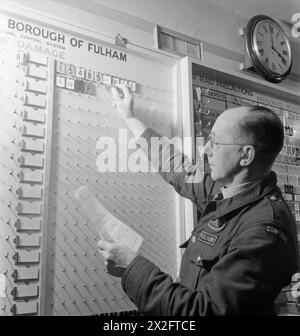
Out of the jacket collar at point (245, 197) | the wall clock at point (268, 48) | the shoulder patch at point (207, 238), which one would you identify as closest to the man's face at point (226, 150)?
the jacket collar at point (245, 197)

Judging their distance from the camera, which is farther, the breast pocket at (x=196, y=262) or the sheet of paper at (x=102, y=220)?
the sheet of paper at (x=102, y=220)

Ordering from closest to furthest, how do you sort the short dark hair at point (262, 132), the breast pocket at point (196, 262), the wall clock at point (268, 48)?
the breast pocket at point (196, 262) → the short dark hair at point (262, 132) → the wall clock at point (268, 48)

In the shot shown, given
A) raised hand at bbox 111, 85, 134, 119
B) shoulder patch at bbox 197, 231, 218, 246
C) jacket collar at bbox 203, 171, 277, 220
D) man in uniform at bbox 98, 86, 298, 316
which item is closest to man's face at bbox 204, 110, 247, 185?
man in uniform at bbox 98, 86, 298, 316

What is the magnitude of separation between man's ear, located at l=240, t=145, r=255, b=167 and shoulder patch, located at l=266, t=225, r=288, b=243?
29 centimetres

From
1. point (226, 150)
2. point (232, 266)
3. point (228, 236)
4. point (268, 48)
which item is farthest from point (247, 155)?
point (268, 48)

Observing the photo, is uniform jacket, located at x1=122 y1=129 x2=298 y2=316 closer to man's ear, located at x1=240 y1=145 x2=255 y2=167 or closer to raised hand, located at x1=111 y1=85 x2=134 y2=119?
man's ear, located at x1=240 y1=145 x2=255 y2=167

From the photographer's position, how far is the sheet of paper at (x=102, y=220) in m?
1.29

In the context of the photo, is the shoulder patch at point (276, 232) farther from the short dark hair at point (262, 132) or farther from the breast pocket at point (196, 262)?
the short dark hair at point (262, 132)

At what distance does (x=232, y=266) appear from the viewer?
37.1 inches

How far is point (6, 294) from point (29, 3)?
94 centimetres

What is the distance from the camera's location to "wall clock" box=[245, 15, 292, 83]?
1.90m

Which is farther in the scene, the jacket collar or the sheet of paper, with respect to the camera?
the sheet of paper
